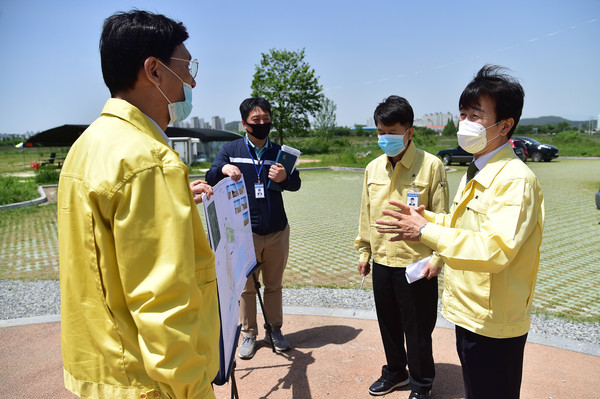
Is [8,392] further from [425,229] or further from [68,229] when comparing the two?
[425,229]

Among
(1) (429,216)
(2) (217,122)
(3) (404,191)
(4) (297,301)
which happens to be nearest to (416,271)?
(1) (429,216)

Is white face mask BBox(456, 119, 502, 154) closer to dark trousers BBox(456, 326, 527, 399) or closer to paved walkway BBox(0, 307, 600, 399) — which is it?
dark trousers BBox(456, 326, 527, 399)

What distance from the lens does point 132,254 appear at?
4.32 feet

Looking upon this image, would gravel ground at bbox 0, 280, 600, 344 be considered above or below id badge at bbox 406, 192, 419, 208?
below

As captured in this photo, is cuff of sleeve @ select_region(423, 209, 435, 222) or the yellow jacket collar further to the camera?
cuff of sleeve @ select_region(423, 209, 435, 222)

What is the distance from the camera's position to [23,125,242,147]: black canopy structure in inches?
1143

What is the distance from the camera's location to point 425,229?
215 cm

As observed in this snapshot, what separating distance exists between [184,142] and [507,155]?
97.2ft

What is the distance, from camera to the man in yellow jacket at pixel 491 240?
78.0 inches

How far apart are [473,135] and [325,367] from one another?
93.0 inches

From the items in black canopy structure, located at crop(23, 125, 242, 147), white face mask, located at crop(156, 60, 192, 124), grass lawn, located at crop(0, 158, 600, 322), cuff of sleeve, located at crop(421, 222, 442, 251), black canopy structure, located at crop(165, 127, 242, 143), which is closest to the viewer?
white face mask, located at crop(156, 60, 192, 124)

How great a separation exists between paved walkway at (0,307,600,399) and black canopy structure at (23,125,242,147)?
27.9 meters

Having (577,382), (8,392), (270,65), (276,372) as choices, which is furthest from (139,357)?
(270,65)

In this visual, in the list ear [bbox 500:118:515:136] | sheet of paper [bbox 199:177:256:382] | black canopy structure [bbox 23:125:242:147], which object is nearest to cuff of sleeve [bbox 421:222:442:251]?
ear [bbox 500:118:515:136]
